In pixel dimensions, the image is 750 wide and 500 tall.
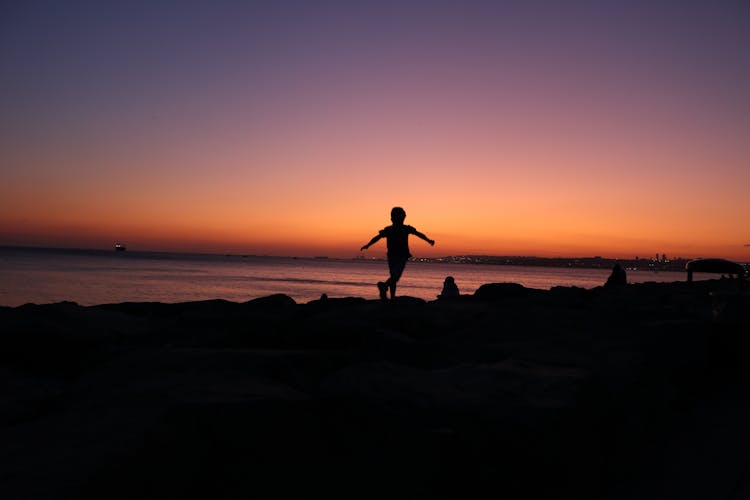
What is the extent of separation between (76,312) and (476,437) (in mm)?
4298

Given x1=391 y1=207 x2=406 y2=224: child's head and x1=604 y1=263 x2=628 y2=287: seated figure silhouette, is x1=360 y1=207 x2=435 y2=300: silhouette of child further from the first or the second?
x1=604 y1=263 x2=628 y2=287: seated figure silhouette

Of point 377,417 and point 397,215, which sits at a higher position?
point 397,215

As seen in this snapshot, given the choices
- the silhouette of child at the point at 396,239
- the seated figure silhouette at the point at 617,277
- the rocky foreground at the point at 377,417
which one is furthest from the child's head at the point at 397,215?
the seated figure silhouette at the point at 617,277

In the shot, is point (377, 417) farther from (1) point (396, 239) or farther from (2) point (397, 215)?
(2) point (397, 215)

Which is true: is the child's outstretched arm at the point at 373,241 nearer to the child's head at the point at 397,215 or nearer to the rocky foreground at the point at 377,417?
the child's head at the point at 397,215

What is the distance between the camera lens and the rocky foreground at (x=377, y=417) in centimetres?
182

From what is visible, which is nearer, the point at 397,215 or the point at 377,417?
the point at 377,417

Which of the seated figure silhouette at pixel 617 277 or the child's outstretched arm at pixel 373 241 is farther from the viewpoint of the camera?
the seated figure silhouette at pixel 617 277

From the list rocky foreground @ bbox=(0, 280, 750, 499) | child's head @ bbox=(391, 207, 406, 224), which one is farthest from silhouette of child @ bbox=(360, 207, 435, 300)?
rocky foreground @ bbox=(0, 280, 750, 499)

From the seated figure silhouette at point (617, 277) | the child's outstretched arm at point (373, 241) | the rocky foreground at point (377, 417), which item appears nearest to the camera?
the rocky foreground at point (377, 417)

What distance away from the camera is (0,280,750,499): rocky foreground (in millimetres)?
1820

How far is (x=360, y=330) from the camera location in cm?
407

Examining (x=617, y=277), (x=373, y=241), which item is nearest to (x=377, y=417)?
(x=373, y=241)

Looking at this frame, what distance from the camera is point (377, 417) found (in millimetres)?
2219
